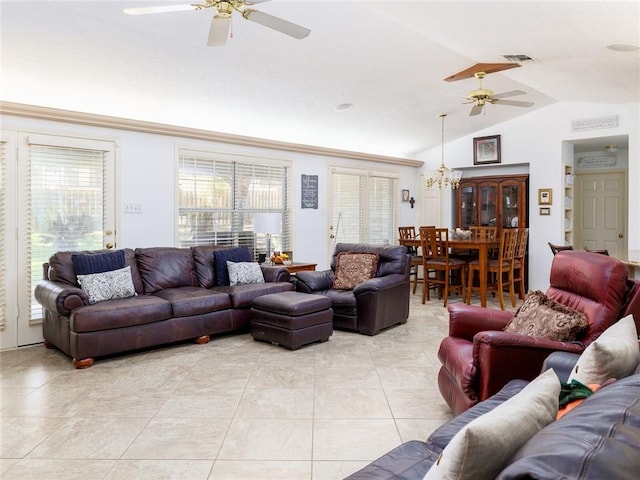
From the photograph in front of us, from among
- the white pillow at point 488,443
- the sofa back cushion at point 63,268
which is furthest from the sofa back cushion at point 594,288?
the sofa back cushion at point 63,268

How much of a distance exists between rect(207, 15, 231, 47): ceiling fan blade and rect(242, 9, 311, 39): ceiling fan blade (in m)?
0.13

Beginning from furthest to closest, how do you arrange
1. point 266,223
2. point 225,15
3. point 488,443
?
point 266,223
point 225,15
point 488,443

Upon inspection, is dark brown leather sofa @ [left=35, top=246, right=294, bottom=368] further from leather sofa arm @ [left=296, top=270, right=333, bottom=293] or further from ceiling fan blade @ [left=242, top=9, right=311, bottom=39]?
ceiling fan blade @ [left=242, top=9, right=311, bottom=39]

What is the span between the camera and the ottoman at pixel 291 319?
4.10 meters

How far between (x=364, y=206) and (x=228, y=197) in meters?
2.59

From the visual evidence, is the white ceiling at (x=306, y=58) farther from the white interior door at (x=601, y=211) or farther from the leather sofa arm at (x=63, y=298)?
the white interior door at (x=601, y=211)

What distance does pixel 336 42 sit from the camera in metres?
4.13

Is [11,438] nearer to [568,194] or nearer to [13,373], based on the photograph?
[13,373]

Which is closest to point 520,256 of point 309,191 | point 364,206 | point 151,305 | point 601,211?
point 601,211

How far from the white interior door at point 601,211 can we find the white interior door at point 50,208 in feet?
24.4

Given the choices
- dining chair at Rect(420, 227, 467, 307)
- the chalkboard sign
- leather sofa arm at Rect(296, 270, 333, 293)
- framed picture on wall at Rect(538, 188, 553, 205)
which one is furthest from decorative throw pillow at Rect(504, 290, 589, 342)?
framed picture on wall at Rect(538, 188, 553, 205)

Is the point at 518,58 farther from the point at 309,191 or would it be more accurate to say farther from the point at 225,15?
the point at 309,191

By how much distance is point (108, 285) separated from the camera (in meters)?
4.13

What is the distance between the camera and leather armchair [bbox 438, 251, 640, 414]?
7.33 feet
